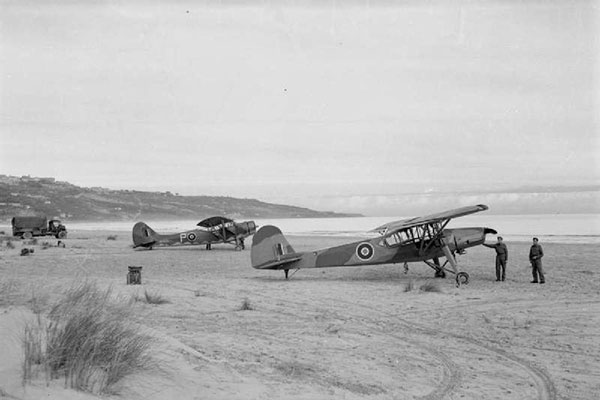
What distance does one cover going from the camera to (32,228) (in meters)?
41.3

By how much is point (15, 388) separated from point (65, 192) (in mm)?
144448

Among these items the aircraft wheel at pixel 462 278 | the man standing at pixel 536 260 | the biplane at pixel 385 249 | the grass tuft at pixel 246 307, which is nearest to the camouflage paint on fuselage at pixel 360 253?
the biplane at pixel 385 249

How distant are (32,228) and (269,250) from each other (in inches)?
1241

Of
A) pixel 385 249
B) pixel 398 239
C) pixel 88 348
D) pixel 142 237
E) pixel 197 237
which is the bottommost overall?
pixel 142 237

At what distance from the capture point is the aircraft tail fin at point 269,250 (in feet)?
53.6

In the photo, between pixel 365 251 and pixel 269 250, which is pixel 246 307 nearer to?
pixel 269 250

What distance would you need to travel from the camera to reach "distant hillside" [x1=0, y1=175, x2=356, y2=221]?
4395 inches

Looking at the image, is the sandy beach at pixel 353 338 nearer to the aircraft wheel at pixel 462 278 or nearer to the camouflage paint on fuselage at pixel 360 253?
the aircraft wheel at pixel 462 278

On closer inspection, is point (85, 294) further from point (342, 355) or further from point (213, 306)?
point (213, 306)

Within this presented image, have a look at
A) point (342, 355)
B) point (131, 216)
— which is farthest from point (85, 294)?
point (131, 216)

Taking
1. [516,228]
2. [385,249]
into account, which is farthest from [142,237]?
[516,228]

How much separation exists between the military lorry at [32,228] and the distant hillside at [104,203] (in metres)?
62.3

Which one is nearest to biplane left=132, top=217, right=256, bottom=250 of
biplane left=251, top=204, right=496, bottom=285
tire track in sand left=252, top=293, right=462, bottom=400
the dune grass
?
biplane left=251, top=204, right=496, bottom=285

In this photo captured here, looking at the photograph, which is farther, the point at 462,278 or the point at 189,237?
the point at 189,237
